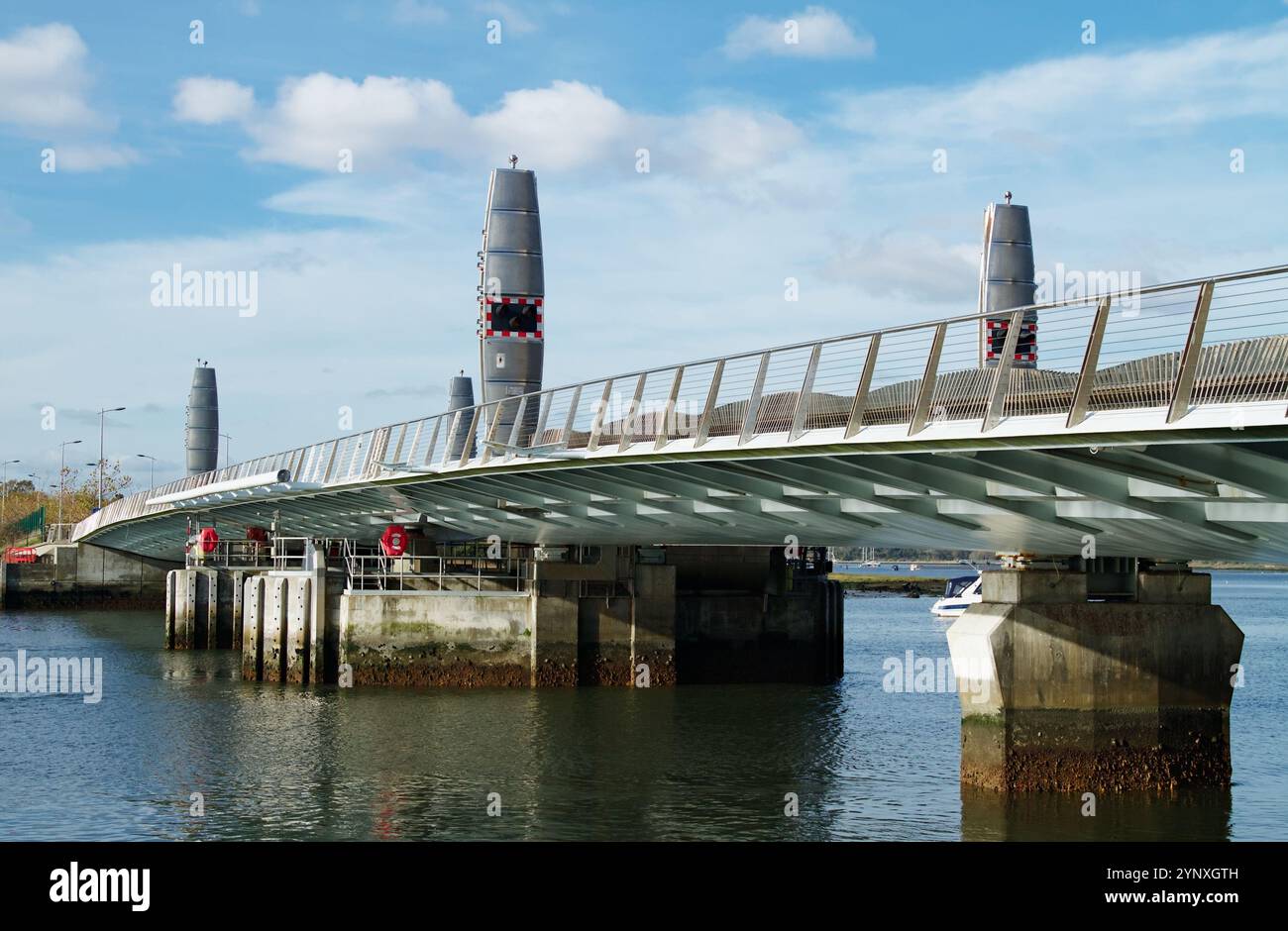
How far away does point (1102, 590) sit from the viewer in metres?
29.0

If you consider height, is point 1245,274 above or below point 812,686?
above

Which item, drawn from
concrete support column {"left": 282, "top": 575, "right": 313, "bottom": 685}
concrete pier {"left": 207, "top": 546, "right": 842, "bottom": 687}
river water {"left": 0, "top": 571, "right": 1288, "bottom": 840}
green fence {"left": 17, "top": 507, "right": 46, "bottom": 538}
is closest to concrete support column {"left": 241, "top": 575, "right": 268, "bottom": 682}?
concrete pier {"left": 207, "top": 546, "right": 842, "bottom": 687}

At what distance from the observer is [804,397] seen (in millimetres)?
23344

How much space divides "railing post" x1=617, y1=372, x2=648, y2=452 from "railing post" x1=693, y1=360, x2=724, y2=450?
241 centimetres

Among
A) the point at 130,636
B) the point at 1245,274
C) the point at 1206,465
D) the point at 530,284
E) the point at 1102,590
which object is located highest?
the point at 530,284

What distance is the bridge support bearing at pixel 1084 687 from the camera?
2780 centimetres

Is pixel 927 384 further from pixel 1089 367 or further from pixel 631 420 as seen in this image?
pixel 631 420

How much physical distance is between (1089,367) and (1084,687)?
39.2ft

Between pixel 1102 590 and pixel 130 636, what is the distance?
63064mm

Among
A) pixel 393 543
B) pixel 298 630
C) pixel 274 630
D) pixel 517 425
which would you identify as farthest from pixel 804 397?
pixel 274 630
